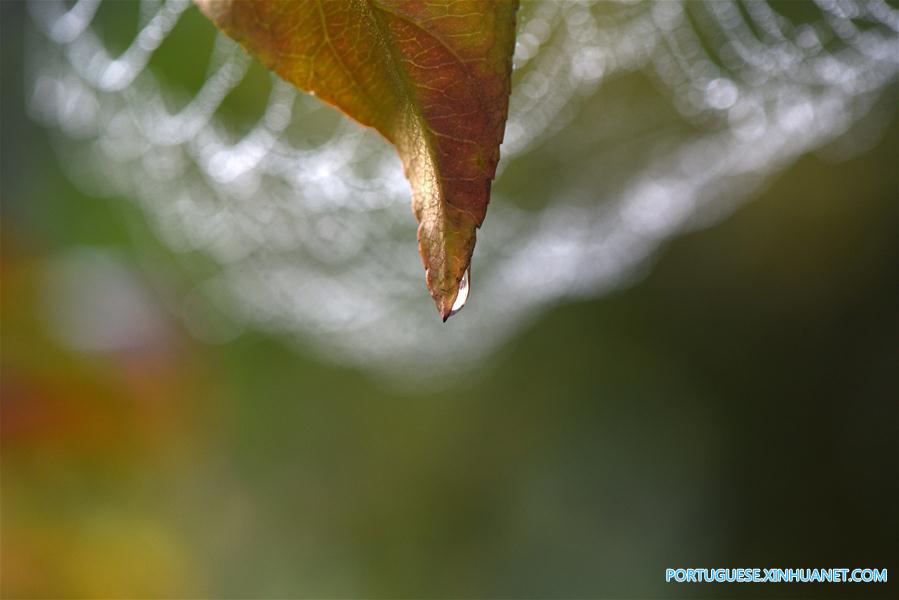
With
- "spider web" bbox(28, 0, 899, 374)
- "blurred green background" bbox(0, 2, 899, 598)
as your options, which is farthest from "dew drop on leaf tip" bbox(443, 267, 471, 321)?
"blurred green background" bbox(0, 2, 899, 598)

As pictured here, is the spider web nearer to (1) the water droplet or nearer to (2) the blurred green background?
(2) the blurred green background

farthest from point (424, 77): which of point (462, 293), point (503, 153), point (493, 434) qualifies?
point (493, 434)

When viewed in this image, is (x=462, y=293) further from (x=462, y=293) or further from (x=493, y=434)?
(x=493, y=434)

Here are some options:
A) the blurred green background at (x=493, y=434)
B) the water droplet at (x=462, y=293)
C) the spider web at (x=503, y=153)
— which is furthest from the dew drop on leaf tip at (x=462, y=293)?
the blurred green background at (x=493, y=434)

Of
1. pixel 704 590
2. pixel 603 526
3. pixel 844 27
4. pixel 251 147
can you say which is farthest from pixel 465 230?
pixel 603 526

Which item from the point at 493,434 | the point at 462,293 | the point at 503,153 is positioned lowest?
the point at 493,434

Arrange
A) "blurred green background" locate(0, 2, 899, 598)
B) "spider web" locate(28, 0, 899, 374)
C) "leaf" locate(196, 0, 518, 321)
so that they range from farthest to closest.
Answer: "blurred green background" locate(0, 2, 899, 598) → "spider web" locate(28, 0, 899, 374) → "leaf" locate(196, 0, 518, 321)
